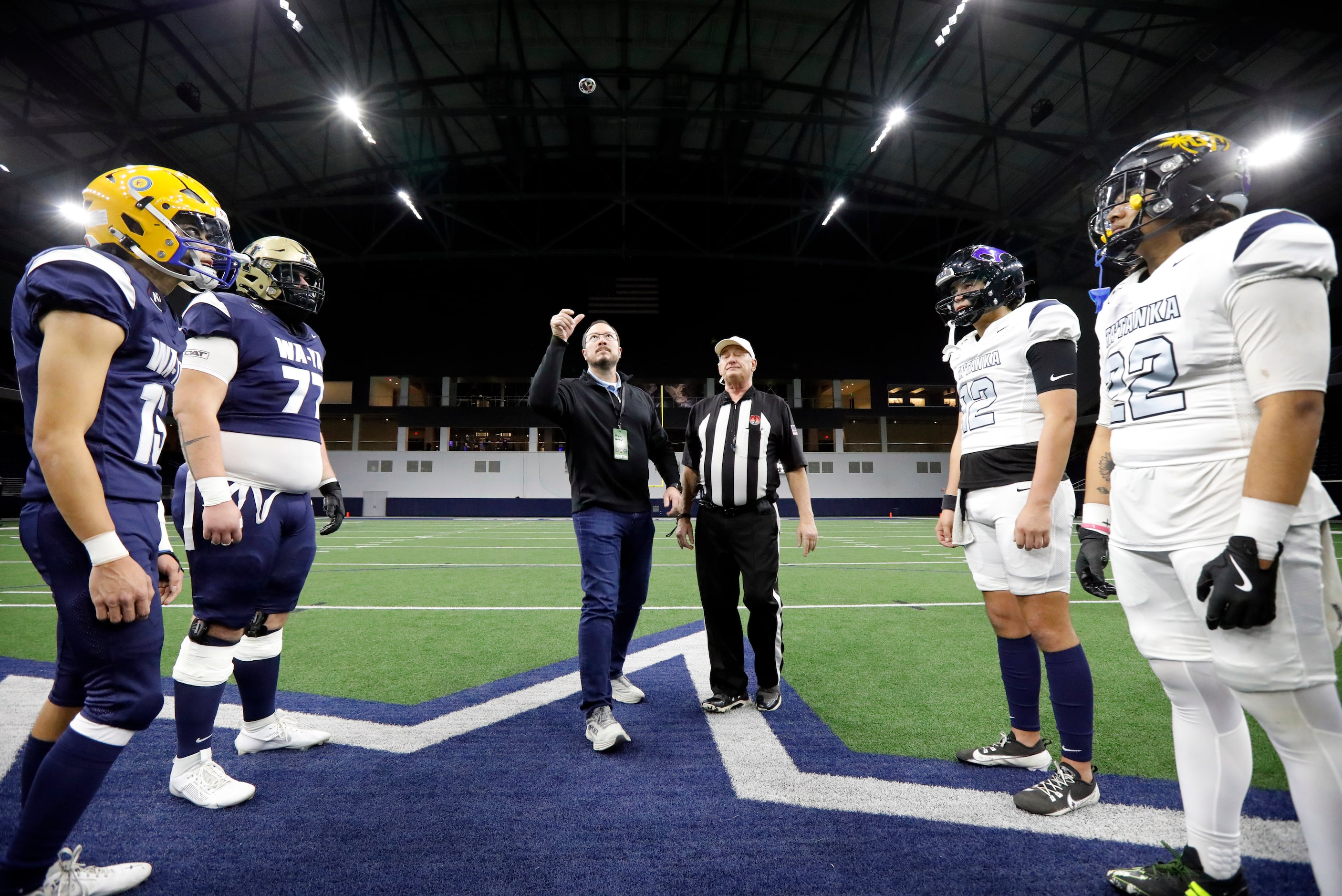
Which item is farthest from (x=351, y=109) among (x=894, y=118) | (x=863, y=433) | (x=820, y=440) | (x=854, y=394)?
(x=854, y=394)

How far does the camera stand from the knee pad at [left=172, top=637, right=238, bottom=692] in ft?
7.11

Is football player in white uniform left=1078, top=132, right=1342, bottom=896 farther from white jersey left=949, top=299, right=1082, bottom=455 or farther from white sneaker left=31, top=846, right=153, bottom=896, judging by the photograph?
white sneaker left=31, top=846, right=153, bottom=896

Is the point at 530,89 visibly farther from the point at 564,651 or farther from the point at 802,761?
the point at 802,761

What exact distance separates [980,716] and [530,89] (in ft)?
60.0

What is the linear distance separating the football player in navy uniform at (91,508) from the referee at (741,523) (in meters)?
2.27

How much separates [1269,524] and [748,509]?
7.18 ft

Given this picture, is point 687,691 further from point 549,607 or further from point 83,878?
point 549,607

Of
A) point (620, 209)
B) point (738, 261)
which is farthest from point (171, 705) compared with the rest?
point (738, 261)

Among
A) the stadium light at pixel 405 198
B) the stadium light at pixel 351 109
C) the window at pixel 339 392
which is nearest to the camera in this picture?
the stadium light at pixel 351 109

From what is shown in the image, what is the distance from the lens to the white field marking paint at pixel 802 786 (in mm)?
1905

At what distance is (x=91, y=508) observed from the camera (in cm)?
148

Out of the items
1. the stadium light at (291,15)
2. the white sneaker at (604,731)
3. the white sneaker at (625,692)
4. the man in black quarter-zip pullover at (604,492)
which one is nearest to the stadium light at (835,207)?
the stadium light at (291,15)

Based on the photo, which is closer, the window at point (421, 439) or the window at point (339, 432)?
the window at point (421, 439)

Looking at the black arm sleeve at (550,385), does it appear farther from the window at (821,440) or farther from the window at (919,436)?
the window at (919,436)
